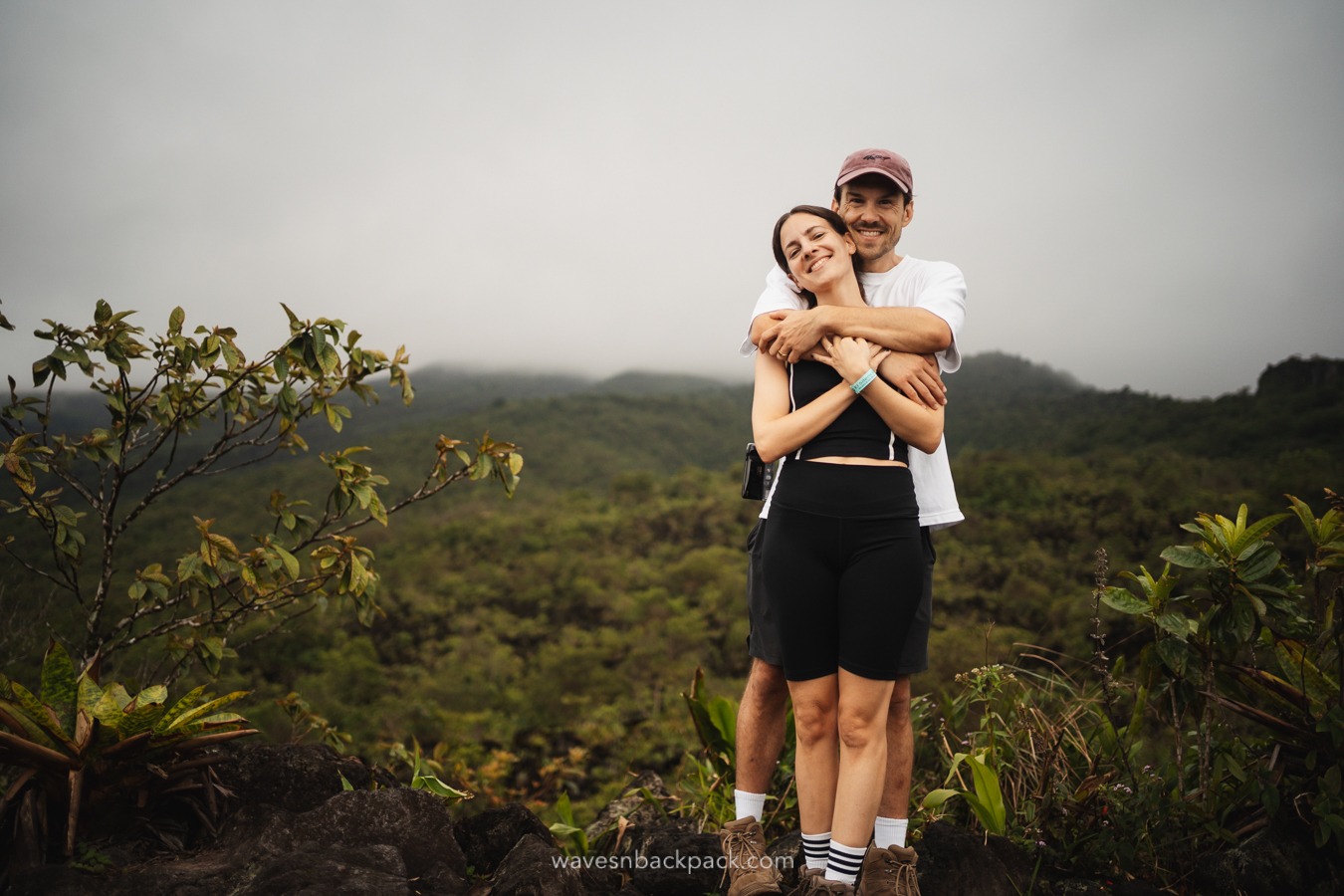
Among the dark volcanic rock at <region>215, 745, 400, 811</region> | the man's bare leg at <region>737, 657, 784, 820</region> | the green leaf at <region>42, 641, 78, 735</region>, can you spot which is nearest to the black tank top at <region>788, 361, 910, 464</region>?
the man's bare leg at <region>737, 657, 784, 820</region>

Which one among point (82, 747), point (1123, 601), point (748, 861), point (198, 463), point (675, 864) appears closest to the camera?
point (82, 747)

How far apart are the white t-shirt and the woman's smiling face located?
111mm

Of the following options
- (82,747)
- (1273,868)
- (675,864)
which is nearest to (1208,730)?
(1273,868)

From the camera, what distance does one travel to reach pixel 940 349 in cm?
205

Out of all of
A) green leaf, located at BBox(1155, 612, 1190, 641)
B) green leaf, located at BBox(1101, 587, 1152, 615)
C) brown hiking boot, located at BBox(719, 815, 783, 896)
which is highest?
green leaf, located at BBox(1101, 587, 1152, 615)

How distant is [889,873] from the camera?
2014 mm

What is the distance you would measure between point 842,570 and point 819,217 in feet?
3.31

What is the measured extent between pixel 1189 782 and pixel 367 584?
2.99 meters

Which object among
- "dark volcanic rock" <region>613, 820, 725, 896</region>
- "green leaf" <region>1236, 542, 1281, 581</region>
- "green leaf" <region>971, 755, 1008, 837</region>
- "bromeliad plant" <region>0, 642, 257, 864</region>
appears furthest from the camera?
"green leaf" <region>971, 755, 1008, 837</region>

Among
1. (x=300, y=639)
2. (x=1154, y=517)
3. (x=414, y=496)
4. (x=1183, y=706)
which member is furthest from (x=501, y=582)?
(x=1183, y=706)

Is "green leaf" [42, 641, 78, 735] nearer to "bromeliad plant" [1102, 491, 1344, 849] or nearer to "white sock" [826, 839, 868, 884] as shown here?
"white sock" [826, 839, 868, 884]

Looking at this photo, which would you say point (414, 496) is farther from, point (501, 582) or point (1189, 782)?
point (501, 582)

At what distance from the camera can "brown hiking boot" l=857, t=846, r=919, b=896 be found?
198cm

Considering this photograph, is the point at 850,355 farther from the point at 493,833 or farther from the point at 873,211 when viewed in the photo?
the point at 493,833
